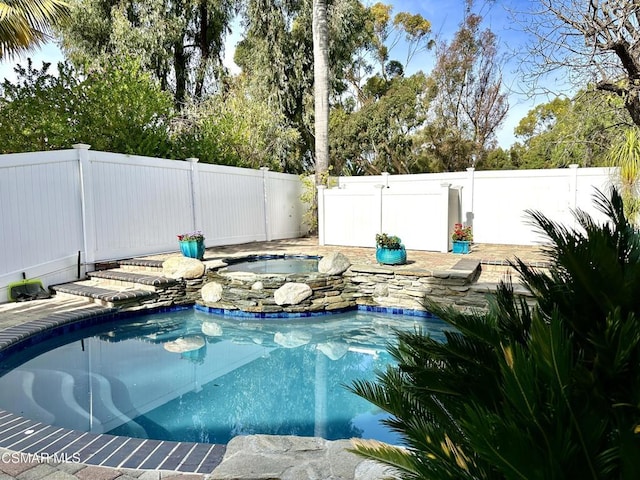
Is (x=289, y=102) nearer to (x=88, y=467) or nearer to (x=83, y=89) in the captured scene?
(x=83, y=89)

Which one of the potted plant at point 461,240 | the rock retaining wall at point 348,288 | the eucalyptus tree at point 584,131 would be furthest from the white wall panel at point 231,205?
the eucalyptus tree at point 584,131

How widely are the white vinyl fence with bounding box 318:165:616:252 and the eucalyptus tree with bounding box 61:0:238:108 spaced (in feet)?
24.9

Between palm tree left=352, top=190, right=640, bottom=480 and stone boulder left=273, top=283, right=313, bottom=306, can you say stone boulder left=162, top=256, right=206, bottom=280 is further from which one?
palm tree left=352, top=190, right=640, bottom=480

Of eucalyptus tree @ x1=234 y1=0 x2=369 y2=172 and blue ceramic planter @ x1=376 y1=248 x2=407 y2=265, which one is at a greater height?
eucalyptus tree @ x1=234 y1=0 x2=369 y2=172

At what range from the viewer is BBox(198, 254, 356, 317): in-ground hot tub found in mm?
6977

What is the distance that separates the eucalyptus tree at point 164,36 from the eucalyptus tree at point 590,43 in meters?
12.1

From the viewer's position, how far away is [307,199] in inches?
511

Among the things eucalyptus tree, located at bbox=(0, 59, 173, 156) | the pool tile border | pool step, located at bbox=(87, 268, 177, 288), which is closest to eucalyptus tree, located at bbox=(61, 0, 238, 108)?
eucalyptus tree, located at bbox=(0, 59, 173, 156)

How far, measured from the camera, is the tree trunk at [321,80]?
11.9 meters

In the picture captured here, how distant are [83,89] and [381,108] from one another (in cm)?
1126

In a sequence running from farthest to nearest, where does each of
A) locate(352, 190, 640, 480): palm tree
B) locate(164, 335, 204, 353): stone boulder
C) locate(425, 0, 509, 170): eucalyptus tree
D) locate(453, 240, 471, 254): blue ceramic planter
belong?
1. locate(425, 0, 509, 170): eucalyptus tree
2. locate(453, 240, 471, 254): blue ceramic planter
3. locate(164, 335, 204, 353): stone boulder
4. locate(352, 190, 640, 480): palm tree

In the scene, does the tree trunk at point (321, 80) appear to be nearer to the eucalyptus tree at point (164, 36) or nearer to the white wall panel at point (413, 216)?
the white wall panel at point (413, 216)

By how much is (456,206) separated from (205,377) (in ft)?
24.9

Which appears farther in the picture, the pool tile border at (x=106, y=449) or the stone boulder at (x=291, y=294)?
the stone boulder at (x=291, y=294)
